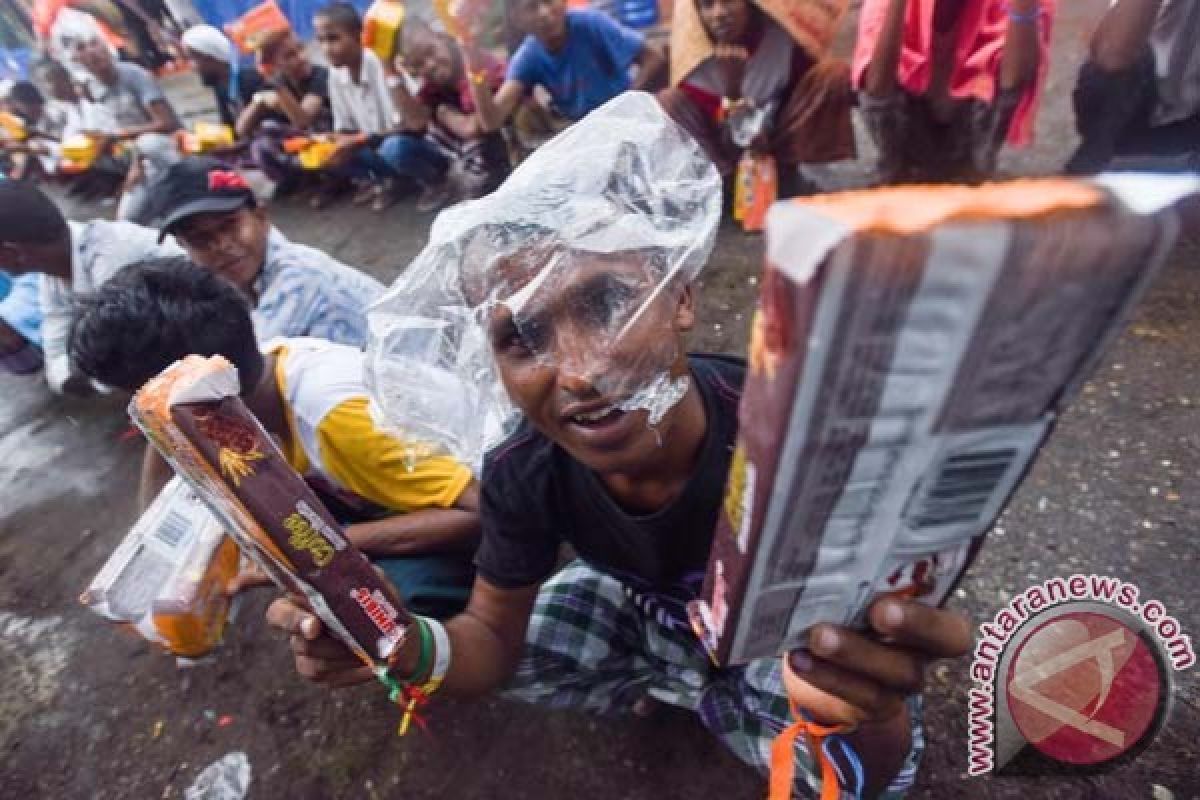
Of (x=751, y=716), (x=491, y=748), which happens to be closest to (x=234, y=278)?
(x=491, y=748)

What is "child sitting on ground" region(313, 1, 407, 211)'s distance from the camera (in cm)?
513

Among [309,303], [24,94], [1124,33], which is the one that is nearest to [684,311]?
[309,303]

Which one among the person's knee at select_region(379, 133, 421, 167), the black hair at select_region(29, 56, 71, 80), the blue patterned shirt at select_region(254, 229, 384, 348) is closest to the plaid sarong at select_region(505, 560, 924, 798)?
the blue patterned shirt at select_region(254, 229, 384, 348)

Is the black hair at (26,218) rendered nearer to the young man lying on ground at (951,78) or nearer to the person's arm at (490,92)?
the person's arm at (490,92)

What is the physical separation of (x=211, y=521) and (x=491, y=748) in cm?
97

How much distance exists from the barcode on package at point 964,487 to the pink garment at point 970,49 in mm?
3082

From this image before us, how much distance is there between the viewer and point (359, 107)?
5461 mm

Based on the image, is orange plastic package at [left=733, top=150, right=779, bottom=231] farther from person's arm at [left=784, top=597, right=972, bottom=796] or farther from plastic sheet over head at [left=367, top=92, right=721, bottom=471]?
person's arm at [left=784, top=597, right=972, bottom=796]

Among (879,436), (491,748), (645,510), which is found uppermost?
(879,436)

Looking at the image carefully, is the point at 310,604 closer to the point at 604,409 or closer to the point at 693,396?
the point at 604,409

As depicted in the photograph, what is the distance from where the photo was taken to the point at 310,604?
1.01m

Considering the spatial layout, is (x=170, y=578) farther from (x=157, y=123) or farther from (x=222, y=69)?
(x=222, y=69)

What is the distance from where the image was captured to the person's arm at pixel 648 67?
14.2 ft

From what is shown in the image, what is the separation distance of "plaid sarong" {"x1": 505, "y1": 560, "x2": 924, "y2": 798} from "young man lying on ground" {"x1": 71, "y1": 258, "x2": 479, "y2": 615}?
27 centimetres
